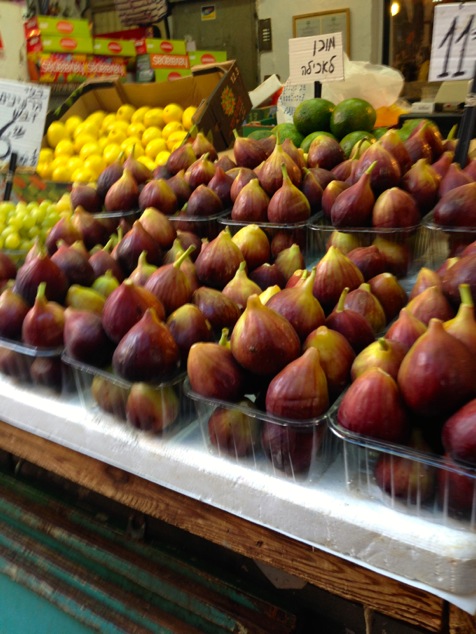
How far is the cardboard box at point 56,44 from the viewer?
316 centimetres

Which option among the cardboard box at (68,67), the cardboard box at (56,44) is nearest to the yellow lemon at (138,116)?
the cardboard box at (68,67)

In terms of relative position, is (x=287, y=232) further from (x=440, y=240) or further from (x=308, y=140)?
(x=308, y=140)

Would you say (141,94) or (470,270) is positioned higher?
(141,94)

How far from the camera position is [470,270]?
0.79 m

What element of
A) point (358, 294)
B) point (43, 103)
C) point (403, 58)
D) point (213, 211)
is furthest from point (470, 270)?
point (403, 58)

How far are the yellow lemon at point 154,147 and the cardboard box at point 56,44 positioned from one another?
1191 mm

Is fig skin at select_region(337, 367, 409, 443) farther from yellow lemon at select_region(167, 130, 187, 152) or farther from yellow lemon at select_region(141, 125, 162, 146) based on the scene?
yellow lemon at select_region(141, 125, 162, 146)

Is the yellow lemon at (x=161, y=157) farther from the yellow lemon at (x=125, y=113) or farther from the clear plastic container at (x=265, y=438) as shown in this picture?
the clear plastic container at (x=265, y=438)

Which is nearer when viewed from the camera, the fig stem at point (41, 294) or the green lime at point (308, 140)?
the fig stem at point (41, 294)

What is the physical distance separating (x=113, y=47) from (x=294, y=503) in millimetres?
3733

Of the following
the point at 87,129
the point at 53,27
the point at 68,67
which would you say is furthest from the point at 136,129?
the point at 53,27

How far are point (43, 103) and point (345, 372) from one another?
4.55 ft

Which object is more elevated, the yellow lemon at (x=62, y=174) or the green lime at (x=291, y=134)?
the green lime at (x=291, y=134)

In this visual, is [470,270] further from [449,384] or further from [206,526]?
[206,526]
